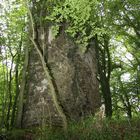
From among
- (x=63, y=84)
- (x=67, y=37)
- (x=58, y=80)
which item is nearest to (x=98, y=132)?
(x=63, y=84)

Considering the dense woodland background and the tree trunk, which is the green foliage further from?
→ the tree trunk

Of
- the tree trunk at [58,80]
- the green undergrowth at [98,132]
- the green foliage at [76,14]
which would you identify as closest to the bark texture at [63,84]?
the tree trunk at [58,80]

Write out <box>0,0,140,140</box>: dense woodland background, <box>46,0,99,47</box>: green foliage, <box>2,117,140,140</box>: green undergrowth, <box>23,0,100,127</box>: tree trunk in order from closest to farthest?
<box>2,117,140,140</box>: green undergrowth → <box>0,0,140,140</box>: dense woodland background → <box>46,0,99,47</box>: green foliage → <box>23,0,100,127</box>: tree trunk

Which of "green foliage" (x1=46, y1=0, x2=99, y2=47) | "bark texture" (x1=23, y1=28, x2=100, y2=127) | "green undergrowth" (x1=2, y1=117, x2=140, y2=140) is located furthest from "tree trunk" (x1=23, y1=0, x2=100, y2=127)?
"green undergrowth" (x1=2, y1=117, x2=140, y2=140)

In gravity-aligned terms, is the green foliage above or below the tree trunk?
above

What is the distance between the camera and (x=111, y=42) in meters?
26.7

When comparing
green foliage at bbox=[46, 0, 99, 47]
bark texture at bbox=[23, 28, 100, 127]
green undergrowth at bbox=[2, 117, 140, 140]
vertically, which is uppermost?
green foliage at bbox=[46, 0, 99, 47]

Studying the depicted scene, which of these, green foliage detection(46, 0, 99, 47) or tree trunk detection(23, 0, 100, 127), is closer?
green foliage detection(46, 0, 99, 47)

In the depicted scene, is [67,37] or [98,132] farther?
[67,37]

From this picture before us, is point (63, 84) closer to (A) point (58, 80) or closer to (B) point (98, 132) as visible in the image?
(A) point (58, 80)

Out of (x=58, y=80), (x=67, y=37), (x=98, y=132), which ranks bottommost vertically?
(x=98, y=132)

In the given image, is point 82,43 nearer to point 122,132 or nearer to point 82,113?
point 82,113

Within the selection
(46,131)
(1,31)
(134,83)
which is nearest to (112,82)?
(134,83)

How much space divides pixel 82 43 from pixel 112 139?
209 inches
